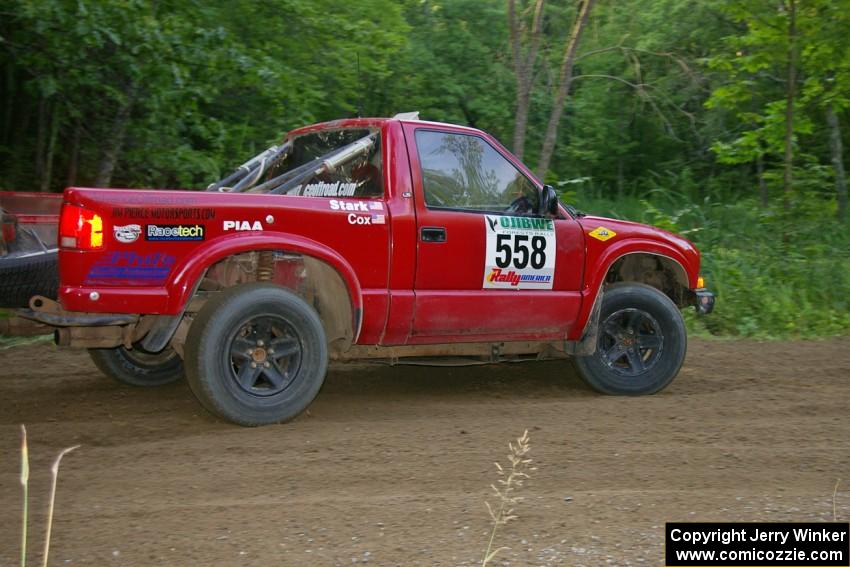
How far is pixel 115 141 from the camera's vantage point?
10516 millimetres

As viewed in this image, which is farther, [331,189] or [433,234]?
[331,189]

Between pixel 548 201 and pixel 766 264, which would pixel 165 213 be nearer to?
pixel 548 201

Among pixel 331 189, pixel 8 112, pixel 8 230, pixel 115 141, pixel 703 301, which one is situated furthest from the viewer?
pixel 8 112

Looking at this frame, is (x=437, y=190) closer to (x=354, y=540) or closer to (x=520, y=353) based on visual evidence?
(x=520, y=353)

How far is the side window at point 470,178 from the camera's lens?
19.9 feet

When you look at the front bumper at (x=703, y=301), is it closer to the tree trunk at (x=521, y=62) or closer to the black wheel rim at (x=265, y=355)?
the black wheel rim at (x=265, y=355)

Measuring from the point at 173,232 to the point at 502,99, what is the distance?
1235 cm

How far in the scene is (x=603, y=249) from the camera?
654cm

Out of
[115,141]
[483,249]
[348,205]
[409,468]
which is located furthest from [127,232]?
[115,141]

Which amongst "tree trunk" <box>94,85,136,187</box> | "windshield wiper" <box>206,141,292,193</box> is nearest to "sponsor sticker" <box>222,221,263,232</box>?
"windshield wiper" <box>206,141,292,193</box>

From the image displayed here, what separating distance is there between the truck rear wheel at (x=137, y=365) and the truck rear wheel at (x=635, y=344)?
9.72 feet

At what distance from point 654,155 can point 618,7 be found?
337 cm

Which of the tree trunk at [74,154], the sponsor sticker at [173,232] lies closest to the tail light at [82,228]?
the sponsor sticker at [173,232]

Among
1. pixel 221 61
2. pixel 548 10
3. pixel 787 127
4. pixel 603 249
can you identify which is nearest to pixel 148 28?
pixel 221 61
